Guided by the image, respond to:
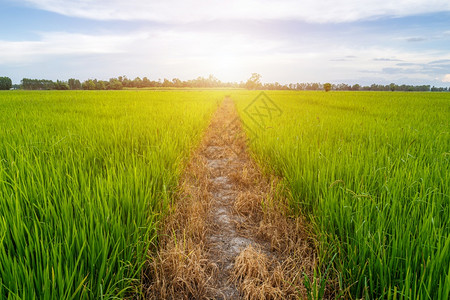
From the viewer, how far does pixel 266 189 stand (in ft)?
8.81

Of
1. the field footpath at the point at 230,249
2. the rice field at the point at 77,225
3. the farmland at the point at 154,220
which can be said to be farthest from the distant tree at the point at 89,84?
the field footpath at the point at 230,249

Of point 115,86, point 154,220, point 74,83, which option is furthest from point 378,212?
point 74,83

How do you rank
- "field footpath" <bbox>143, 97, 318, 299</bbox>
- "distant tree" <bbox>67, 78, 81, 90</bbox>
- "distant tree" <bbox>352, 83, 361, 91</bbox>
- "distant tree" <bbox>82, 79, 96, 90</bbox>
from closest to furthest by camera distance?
"field footpath" <bbox>143, 97, 318, 299</bbox>
"distant tree" <bbox>82, 79, 96, 90</bbox>
"distant tree" <bbox>67, 78, 81, 90</bbox>
"distant tree" <bbox>352, 83, 361, 91</bbox>

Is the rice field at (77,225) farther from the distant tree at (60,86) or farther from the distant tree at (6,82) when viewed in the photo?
the distant tree at (6,82)

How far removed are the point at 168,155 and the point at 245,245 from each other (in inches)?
53.1

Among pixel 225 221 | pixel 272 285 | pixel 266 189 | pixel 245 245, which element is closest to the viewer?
pixel 272 285

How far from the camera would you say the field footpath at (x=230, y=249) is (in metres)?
1.35

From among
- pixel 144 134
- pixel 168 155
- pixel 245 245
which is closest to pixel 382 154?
pixel 245 245

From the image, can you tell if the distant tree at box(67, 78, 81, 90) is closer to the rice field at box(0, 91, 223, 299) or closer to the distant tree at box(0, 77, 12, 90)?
the distant tree at box(0, 77, 12, 90)

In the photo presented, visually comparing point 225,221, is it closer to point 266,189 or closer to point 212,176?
point 266,189

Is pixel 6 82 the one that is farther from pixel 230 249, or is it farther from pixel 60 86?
pixel 230 249

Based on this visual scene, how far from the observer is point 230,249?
1.76 meters

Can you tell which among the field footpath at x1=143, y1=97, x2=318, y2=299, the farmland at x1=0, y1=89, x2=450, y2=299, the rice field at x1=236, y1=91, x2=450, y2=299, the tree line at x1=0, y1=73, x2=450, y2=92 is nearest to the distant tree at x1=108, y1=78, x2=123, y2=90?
the tree line at x1=0, y1=73, x2=450, y2=92

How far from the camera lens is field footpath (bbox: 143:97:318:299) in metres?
1.35
